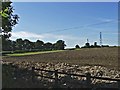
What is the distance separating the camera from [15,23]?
29094 mm

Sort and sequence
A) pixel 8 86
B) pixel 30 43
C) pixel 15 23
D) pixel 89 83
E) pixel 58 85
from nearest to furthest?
1. pixel 89 83
2. pixel 8 86
3. pixel 58 85
4. pixel 15 23
5. pixel 30 43

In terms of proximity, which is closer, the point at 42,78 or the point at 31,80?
the point at 31,80

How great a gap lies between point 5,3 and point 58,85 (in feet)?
22.6

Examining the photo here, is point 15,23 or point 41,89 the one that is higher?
point 15,23

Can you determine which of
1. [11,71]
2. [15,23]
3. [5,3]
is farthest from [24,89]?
[15,23]

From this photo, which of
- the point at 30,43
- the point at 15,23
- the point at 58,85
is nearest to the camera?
the point at 58,85

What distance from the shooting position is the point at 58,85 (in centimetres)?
1681

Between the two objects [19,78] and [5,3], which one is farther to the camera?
[5,3]

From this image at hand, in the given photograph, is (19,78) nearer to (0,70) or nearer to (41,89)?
(0,70)

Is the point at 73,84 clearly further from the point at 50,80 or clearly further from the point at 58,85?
the point at 50,80

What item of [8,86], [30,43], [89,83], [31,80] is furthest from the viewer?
[30,43]

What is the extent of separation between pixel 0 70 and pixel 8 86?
245cm

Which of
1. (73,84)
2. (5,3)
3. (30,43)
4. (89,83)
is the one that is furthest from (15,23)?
(30,43)

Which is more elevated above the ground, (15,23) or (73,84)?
(15,23)
